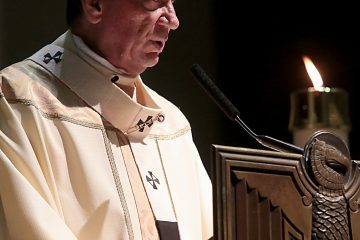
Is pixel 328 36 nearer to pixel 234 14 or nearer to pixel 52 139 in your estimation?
pixel 234 14

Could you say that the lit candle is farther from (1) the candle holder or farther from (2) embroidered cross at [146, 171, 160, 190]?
(2) embroidered cross at [146, 171, 160, 190]

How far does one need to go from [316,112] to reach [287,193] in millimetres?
1373

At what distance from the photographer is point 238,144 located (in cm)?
318

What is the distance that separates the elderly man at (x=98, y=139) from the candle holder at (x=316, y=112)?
3.00ft

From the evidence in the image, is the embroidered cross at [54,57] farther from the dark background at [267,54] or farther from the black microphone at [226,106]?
the dark background at [267,54]

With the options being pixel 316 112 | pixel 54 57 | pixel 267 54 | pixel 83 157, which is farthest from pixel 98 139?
pixel 267 54

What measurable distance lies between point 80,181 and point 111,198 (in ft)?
0.22

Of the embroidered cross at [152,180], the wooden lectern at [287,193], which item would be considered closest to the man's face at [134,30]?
the embroidered cross at [152,180]

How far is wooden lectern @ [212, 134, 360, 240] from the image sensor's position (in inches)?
56.5

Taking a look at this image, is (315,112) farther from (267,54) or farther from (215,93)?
(215,93)

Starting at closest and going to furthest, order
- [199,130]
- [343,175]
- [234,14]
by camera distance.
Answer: [343,175] < [199,130] < [234,14]

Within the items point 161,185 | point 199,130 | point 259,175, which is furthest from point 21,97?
point 199,130

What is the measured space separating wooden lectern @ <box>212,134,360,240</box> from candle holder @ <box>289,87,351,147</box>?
124 cm

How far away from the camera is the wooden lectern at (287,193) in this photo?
1435mm
